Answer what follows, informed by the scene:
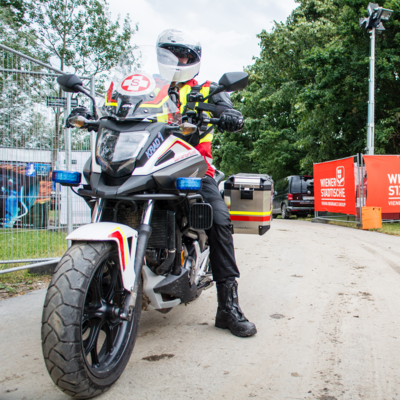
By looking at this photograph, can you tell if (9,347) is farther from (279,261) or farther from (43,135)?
(279,261)

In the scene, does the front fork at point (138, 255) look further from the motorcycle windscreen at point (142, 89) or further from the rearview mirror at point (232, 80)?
the rearview mirror at point (232, 80)

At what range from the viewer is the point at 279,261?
20.6 feet

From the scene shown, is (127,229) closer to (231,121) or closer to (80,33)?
(231,121)

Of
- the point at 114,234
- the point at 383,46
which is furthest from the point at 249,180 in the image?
the point at 383,46

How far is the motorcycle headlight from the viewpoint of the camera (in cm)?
246

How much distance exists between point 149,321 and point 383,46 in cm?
1746

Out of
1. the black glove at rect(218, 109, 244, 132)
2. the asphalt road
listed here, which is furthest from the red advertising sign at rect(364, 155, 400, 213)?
the black glove at rect(218, 109, 244, 132)

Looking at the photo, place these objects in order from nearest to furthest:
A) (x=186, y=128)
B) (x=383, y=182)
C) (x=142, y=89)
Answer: (x=186, y=128) < (x=142, y=89) < (x=383, y=182)

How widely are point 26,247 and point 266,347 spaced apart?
11.0 ft

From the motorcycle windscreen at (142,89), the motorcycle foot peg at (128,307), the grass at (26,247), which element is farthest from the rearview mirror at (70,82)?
the grass at (26,247)

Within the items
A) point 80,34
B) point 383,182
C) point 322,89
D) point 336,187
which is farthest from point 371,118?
point 80,34

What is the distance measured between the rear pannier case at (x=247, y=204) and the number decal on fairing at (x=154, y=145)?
163 centimetres

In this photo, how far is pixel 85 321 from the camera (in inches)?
87.5

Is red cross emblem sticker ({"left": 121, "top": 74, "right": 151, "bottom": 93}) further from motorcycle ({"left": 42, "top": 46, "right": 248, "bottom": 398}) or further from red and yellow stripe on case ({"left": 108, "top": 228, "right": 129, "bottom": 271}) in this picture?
red and yellow stripe on case ({"left": 108, "top": 228, "right": 129, "bottom": 271})
